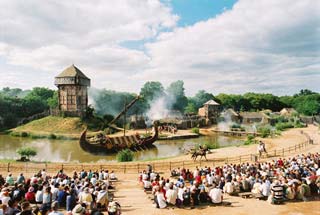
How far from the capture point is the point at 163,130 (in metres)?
67.6

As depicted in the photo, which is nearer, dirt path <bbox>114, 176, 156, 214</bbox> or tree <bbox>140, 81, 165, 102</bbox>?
dirt path <bbox>114, 176, 156, 214</bbox>

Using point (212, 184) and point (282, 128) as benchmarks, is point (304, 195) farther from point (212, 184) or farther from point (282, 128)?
point (282, 128)

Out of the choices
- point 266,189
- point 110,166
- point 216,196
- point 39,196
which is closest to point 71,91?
point 110,166

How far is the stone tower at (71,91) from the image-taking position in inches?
2749

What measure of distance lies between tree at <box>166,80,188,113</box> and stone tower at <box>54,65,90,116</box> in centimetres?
4799

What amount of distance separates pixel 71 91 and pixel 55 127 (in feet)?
34.6

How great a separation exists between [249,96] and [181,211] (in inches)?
4810

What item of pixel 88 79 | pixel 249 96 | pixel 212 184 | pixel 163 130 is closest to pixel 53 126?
pixel 88 79

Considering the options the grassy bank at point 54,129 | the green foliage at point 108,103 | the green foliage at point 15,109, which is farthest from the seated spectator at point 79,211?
the green foliage at point 108,103

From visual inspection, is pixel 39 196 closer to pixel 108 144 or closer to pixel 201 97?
pixel 108 144

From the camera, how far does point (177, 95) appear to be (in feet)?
377

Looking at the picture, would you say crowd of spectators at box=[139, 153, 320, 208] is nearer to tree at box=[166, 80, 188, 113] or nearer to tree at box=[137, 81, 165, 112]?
tree at box=[137, 81, 165, 112]

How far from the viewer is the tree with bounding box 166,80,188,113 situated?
11350cm

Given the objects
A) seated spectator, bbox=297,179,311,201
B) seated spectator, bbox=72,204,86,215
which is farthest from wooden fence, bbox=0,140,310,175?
seated spectator, bbox=72,204,86,215
